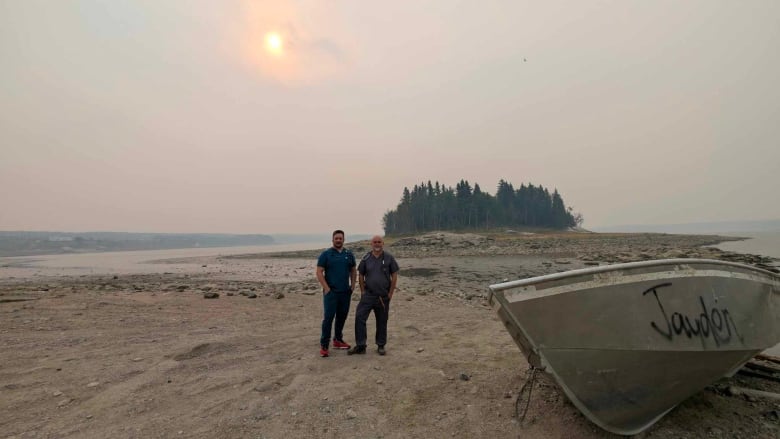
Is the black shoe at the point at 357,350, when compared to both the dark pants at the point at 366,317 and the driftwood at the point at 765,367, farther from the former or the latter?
the driftwood at the point at 765,367

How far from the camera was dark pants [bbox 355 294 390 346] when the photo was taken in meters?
6.35

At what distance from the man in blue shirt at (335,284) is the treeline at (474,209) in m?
86.4

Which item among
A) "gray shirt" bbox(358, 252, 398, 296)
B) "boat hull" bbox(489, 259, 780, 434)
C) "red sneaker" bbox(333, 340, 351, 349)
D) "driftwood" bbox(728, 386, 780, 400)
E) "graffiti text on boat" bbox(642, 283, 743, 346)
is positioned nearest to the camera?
"boat hull" bbox(489, 259, 780, 434)

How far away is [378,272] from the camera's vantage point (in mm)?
6461

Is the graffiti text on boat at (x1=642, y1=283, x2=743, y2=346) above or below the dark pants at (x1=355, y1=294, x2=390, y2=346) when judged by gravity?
above

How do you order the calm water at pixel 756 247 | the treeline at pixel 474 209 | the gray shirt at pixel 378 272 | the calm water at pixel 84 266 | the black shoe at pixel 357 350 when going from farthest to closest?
1. the treeline at pixel 474 209
2. the calm water at pixel 756 247
3. the calm water at pixel 84 266
4. the gray shirt at pixel 378 272
5. the black shoe at pixel 357 350

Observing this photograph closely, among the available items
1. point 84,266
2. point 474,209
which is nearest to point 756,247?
point 474,209

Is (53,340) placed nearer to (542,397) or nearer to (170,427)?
(170,427)

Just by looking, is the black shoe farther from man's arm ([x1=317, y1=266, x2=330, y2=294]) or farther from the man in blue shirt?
man's arm ([x1=317, y1=266, x2=330, y2=294])

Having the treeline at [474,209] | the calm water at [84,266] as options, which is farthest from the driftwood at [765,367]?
the treeline at [474,209]

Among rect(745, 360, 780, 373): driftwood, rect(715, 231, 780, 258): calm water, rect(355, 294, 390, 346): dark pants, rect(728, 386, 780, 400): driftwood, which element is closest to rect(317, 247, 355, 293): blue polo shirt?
rect(355, 294, 390, 346): dark pants

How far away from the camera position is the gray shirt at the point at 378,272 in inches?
252

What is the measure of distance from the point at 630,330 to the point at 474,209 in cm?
9107

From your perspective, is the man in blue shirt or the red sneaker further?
the red sneaker
